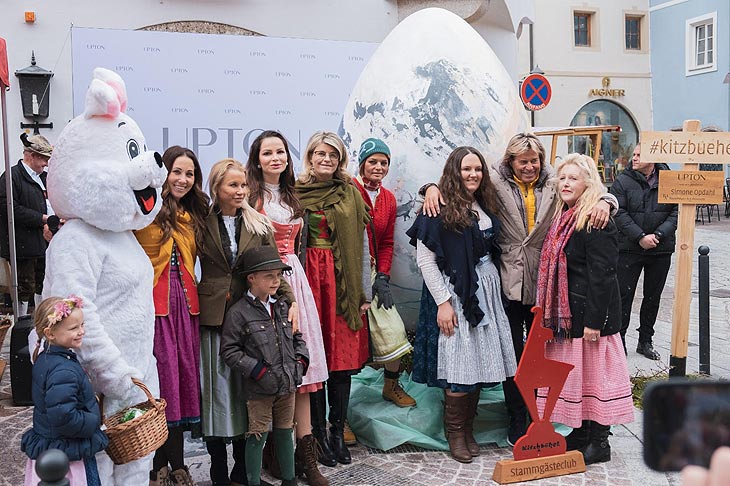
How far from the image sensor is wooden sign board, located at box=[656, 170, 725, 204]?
4953 millimetres

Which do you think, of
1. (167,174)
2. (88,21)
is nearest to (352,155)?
(167,174)

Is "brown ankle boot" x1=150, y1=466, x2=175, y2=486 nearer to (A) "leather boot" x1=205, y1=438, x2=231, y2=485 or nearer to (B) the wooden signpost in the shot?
(A) "leather boot" x1=205, y1=438, x2=231, y2=485

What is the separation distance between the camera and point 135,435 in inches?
110

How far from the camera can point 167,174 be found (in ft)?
10.7

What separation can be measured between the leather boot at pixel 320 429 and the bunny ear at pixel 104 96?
182 centimetres

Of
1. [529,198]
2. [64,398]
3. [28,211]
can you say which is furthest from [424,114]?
[28,211]

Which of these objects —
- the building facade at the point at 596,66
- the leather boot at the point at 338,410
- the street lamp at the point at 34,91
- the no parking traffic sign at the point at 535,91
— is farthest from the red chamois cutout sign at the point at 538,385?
the building facade at the point at 596,66

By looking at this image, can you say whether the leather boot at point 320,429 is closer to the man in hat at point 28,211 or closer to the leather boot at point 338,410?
the leather boot at point 338,410

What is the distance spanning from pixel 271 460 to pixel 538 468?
138cm

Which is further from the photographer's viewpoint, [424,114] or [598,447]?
[424,114]

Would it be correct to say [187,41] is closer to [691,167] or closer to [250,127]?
[250,127]

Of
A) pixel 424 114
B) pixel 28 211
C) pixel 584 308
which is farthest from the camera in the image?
pixel 28 211

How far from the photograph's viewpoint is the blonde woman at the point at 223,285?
11.4 ft

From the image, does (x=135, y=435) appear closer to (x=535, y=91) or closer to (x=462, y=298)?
(x=462, y=298)
